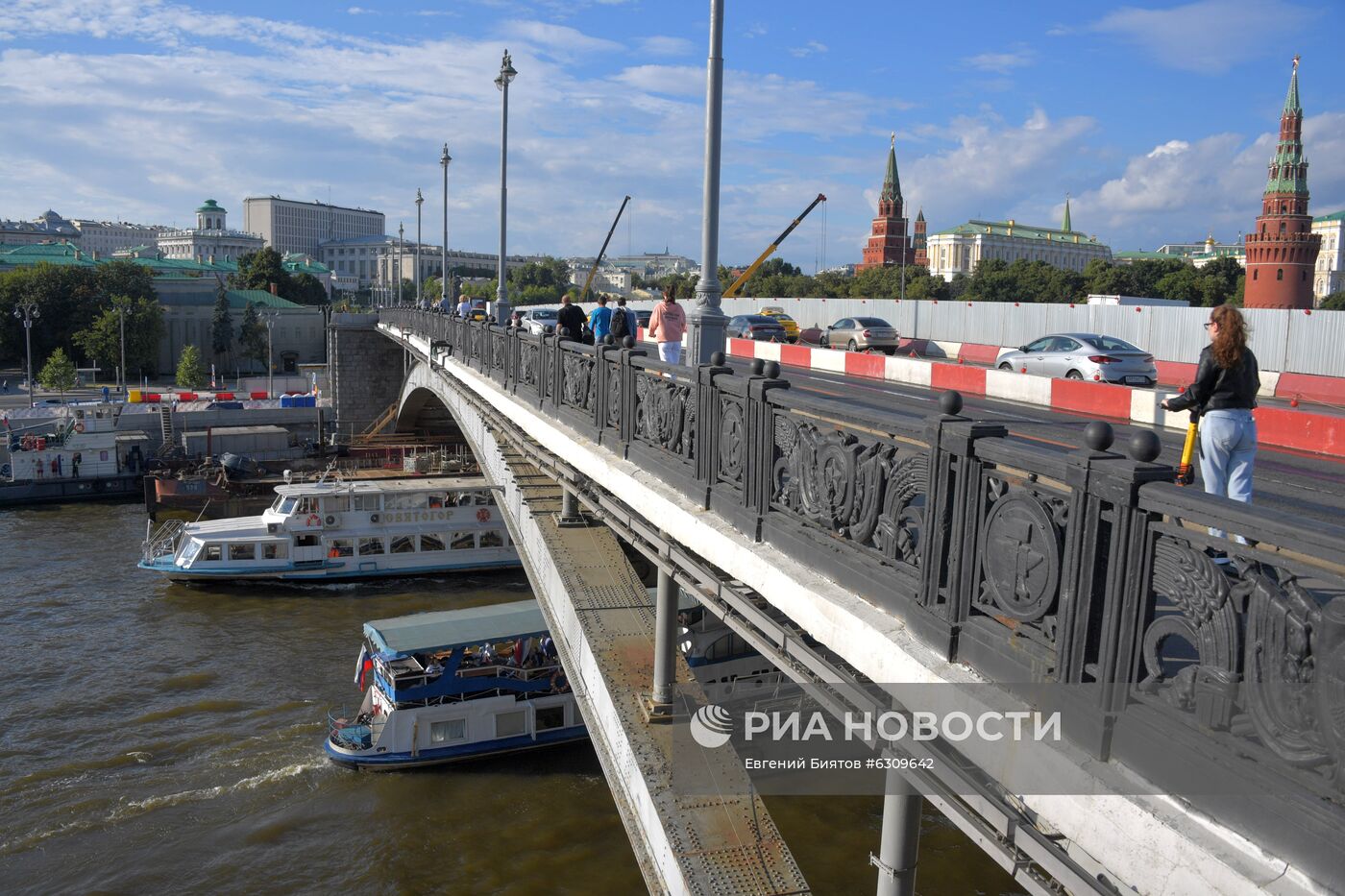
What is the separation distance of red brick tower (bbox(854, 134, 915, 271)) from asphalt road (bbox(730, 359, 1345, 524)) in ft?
381

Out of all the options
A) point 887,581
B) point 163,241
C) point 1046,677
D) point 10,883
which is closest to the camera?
point 1046,677

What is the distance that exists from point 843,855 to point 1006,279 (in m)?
71.1

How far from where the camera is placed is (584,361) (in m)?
10.5

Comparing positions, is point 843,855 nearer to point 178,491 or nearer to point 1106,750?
point 1106,750

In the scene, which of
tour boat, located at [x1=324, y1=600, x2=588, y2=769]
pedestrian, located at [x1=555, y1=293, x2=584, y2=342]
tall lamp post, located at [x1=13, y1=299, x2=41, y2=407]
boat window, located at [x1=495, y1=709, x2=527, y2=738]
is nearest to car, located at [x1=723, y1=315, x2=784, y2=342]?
tour boat, located at [x1=324, y1=600, x2=588, y2=769]

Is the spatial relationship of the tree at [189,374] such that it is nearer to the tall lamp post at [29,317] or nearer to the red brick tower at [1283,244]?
the tall lamp post at [29,317]

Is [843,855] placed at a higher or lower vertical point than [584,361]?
lower

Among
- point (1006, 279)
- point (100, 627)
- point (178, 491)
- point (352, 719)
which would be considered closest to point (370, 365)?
point (178, 491)

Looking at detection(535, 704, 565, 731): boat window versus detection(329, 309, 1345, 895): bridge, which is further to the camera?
detection(535, 704, 565, 731): boat window

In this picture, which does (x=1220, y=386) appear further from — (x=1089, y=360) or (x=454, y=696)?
(x=454, y=696)

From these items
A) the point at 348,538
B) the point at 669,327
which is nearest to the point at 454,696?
the point at 669,327

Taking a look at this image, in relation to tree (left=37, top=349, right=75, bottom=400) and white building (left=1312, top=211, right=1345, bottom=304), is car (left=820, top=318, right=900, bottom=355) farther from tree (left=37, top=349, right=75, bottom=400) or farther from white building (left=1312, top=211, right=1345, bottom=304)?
white building (left=1312, top=211, right=1345, bottom=304)

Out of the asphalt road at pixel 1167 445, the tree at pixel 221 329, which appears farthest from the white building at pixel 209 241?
the asphalt road at pixel 1167 445

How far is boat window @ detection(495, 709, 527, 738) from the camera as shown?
1858 centimetres
